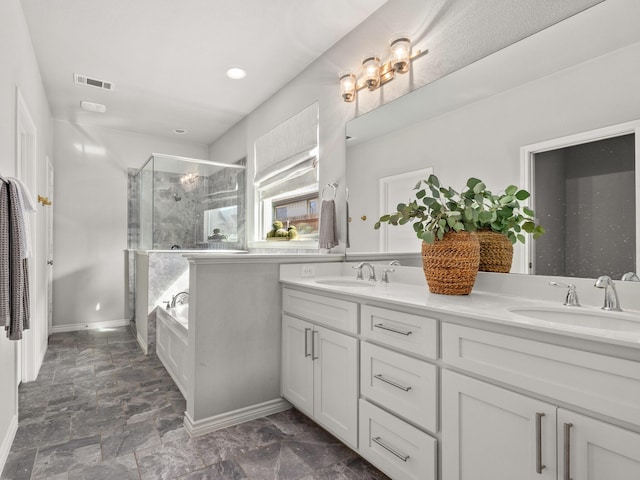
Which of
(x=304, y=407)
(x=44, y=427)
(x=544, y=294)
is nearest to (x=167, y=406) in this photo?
(x=44, y=427)

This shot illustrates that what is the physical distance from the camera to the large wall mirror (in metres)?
1.32

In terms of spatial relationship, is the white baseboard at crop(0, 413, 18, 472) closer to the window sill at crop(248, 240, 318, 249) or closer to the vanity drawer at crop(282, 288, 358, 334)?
the vanity drawer at crop(282, 288, 358, 334)

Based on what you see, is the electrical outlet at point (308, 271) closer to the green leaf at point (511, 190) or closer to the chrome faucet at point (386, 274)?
the chrome faucet at point (386, 274)

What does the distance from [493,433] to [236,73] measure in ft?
10.5

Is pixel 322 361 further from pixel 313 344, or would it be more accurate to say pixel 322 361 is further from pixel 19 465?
pixel 19 465

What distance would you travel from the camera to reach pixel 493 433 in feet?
3.79

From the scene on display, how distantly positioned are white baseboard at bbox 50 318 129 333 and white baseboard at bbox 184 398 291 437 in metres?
3.11

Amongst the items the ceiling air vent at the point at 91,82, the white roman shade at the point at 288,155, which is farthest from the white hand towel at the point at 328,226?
the ceiling air vent at the point at 91,82

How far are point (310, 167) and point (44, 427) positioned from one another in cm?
247

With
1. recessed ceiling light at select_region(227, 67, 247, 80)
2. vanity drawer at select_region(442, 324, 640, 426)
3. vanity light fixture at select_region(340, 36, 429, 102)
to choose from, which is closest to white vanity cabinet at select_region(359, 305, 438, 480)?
vanity drawer at select_region(442, 324, 640, 426)

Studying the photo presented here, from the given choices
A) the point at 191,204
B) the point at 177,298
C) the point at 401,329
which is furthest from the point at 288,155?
the point at 401,329

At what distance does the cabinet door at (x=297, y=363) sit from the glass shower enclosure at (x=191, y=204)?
210cm

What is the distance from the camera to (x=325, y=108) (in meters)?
2.88

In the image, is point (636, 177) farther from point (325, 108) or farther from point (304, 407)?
point (325, 108)
